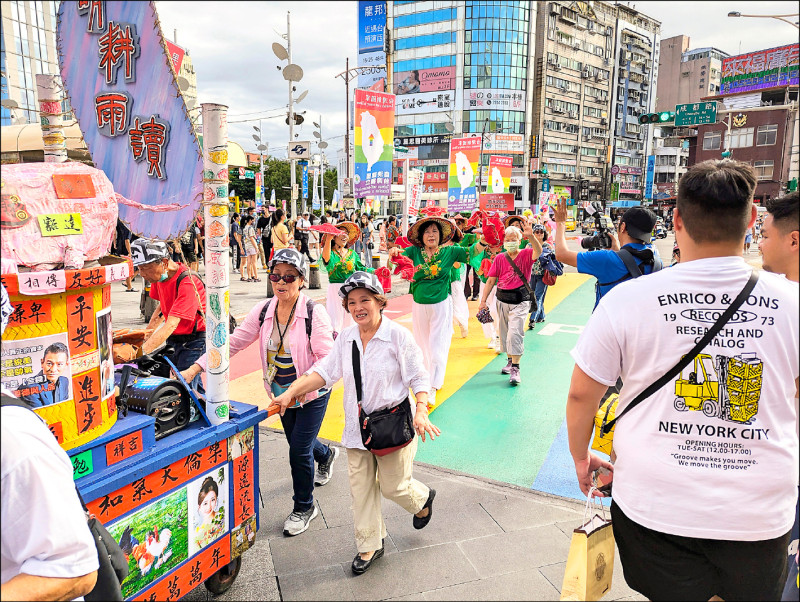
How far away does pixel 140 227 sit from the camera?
2705 mm

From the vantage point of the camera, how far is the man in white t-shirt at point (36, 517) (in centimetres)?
122

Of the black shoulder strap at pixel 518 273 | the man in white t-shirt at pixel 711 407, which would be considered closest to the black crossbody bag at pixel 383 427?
the man in white t-shirt at pixel 711 407

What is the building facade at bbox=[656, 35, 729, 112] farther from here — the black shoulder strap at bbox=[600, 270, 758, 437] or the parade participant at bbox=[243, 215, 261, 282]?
the black shoulder strap at bbox=[600, 270, 758, 437]

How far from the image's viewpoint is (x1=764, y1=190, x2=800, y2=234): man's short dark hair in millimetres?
2008

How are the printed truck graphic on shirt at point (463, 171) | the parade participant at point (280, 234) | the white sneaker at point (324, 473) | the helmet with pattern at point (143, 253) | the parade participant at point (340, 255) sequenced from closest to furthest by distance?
the helmet with pattern at point (143, 253), the white sneaker at point (324, 473), the parade participant at point (340, 255), the parade participant at point (280, 234), the printed truck graphic on shirt at point (463, 171)

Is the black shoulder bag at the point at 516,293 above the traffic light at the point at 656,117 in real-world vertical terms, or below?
below

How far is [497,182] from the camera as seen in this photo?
16.0 metres

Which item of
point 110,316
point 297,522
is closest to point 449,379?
point 297,522

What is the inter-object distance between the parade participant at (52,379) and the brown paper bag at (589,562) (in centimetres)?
192

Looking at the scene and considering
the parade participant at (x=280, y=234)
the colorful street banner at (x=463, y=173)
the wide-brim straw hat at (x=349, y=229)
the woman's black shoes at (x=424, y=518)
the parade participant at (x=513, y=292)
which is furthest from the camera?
the colorful street banner at (x=463, y=173)

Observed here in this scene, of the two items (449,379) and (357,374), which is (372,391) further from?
(449,379)

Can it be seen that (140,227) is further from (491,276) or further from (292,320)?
(491,276)

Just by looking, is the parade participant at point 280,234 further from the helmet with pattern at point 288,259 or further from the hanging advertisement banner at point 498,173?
the helmet with pattern at point 288,259

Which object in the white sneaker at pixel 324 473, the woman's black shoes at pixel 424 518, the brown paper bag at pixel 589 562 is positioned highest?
the brown paper bag at pixel 589 562
